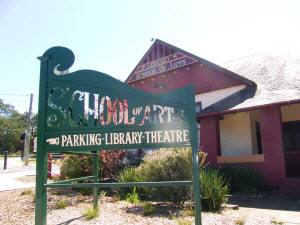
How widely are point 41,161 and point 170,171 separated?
3079mm

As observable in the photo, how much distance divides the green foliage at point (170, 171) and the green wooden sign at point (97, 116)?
8.92 feet

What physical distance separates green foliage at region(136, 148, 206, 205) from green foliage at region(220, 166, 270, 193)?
131 inches

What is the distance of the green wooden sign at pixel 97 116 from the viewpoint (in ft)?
9.36

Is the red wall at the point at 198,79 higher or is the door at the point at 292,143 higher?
the red wall at the point at 198,79

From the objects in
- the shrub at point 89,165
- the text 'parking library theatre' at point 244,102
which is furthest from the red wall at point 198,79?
the shrub at point 89,165

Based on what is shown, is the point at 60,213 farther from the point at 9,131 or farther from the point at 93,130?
the point at 9,131

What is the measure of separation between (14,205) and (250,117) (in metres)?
9.80

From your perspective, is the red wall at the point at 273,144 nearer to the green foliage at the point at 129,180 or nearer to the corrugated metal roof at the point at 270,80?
the corrugated metal roof at the point at 270,80

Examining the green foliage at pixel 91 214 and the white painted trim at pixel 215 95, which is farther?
the white painted trim at pixel 215 95

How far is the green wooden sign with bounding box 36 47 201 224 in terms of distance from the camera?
112 inches

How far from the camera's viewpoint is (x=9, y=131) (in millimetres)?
61062

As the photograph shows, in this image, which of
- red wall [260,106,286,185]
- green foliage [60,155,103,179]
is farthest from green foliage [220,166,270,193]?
green foliage [60,155,103,179]

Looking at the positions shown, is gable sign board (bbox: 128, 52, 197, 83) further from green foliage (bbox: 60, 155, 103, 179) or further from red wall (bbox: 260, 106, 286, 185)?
green foliage (bbox: 60, 155, 103, 179)

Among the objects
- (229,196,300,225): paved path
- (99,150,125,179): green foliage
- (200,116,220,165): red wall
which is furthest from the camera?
(200,116,220,165): red wall
